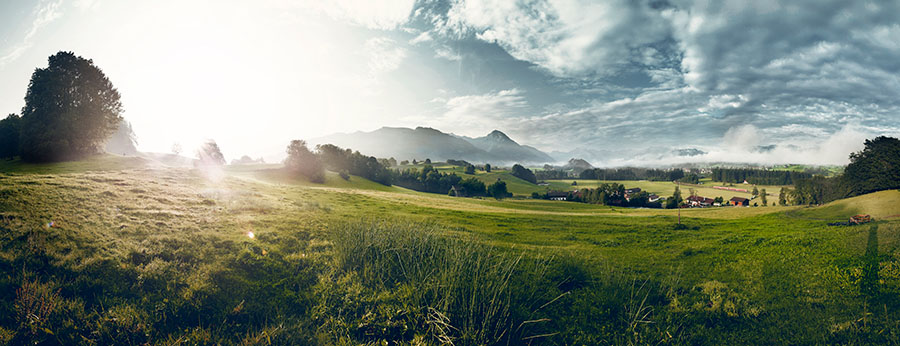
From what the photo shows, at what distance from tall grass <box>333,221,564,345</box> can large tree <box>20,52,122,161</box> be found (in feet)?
110

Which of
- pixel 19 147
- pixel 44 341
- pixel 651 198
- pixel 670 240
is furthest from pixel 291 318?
pixel 651 198

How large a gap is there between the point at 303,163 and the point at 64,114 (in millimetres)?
35198

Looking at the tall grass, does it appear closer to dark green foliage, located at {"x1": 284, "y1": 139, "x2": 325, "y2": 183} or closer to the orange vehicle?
the orange vehicle

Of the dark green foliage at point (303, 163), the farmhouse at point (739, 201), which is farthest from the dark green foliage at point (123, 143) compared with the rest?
the farmhouse at point (739, 201)

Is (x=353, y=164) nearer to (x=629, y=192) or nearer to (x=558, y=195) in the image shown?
(x=558, y=195)

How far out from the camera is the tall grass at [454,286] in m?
4.54

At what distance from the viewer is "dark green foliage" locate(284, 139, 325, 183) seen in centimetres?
5853

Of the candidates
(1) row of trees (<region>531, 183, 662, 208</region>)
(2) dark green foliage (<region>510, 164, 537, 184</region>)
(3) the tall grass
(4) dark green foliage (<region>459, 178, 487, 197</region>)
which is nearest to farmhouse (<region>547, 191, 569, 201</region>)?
(1) row of trees (<region>531, 183, 662, 208</region>)

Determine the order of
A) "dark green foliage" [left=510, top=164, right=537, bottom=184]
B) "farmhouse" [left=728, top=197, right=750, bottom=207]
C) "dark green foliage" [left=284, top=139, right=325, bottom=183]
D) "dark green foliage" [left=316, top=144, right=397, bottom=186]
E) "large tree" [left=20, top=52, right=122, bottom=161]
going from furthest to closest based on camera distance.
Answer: "dark green foliage" [left=510, top=164, right=537, bottom=184]
"farmhouse" [left=728, top=197, right=750, bottom=207]
"dark green foliage" [left=316, top=144, right=397, bottom=186]
"dark green foliage" [left=284, top=139, right=325, bottom=183]
"large tree" [left=20, top=52, right=122, bottom=161]

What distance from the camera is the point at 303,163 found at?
2322 inches

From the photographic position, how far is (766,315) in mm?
6027

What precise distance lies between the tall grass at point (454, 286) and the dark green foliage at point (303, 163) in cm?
5651

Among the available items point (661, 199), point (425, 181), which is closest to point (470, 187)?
point (425, 181)

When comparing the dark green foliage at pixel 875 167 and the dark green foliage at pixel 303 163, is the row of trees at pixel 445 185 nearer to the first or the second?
the dark green foliage at pixel 303 163
